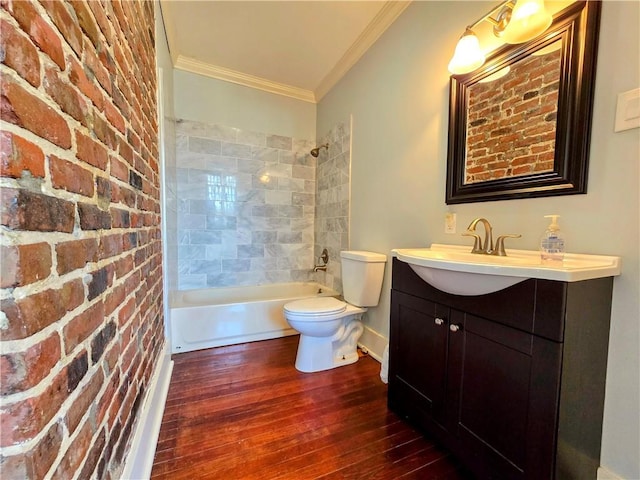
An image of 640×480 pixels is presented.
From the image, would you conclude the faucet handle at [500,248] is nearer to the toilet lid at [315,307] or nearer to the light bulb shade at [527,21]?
the light bulb shade at [527,21]

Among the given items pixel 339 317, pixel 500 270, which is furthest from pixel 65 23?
pixel 339 317

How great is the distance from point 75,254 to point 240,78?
2.66 metres

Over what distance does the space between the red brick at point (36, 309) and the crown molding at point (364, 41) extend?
2.23 m

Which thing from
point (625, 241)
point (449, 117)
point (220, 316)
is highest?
point (449, 117)

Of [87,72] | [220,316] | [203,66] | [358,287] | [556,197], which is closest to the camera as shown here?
[87,72]

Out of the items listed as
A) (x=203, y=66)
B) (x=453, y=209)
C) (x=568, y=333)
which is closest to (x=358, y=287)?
(x=453, y=209)

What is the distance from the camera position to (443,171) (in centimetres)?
158

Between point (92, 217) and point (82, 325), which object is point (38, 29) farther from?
point (82, 325)

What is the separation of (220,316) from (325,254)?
1141 millimetres

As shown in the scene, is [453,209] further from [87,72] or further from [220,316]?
[220,316]

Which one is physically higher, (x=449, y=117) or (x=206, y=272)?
(x=449, y=117)

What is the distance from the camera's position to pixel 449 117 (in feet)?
5.01

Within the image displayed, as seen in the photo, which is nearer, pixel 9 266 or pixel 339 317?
pixel 9 266

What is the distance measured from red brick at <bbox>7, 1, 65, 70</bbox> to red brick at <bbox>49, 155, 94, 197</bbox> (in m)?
0.19
